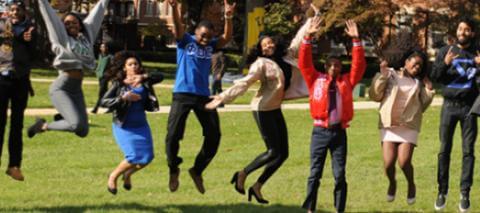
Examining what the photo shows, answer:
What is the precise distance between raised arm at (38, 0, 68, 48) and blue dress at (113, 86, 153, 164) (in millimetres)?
948

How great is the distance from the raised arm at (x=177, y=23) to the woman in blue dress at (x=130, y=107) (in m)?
0.51

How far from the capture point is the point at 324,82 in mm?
8984

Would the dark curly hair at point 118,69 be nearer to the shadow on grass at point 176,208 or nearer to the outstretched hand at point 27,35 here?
the outstretched hand at point 27,35

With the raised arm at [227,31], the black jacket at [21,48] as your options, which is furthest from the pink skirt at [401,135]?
the black jacket at [21,48]

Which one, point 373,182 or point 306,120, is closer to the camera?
point 373,182

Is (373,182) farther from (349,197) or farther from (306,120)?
(306,120)

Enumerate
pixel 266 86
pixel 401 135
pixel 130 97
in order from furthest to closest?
pixel 401 135 → pixel 266 86 → pixel 130 97

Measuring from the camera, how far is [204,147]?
959cm

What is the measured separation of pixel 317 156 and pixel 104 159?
6002 mm

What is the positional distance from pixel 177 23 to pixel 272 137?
1.70 meters

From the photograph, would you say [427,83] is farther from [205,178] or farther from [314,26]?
[205,178]

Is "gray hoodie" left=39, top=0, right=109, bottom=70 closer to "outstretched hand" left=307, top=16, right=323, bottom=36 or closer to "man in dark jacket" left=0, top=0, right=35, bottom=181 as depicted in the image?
"man in dark jacket" left=0, top=0, right=35, bottom=181

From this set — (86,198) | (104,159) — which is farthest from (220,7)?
(86,198)

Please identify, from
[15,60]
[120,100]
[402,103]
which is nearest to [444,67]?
[402,103]
